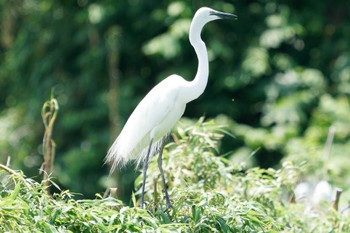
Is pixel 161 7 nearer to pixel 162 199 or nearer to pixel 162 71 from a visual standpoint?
pixel 162 71

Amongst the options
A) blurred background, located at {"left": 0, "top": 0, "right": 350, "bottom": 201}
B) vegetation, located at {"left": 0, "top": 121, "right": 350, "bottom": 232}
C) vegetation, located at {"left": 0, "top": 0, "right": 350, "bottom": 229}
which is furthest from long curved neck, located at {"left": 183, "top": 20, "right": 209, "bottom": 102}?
blurred background, located at {"left": 0, "top": 0, "right": 350, "bottom": 201}

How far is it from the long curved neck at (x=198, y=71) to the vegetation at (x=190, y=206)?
42cm

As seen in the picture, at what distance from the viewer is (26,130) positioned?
9570 millimetres

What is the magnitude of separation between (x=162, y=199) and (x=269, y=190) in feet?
2.44

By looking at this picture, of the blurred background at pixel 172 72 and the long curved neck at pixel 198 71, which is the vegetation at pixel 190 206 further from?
the blurred background at pixel 172 72

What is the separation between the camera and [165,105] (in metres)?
4.39

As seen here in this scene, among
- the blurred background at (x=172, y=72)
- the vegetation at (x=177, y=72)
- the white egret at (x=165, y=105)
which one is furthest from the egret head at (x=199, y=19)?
the blurred background at (x=172, y=72)

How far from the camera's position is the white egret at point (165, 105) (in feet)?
14.3

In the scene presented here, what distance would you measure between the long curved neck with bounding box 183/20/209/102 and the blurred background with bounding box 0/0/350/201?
3.18 meters

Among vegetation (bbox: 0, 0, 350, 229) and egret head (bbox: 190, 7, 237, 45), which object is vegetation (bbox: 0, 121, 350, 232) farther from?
vegetation (bbox: 0, 0, 350, 229)

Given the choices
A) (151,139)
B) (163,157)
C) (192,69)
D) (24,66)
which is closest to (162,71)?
(192,69)

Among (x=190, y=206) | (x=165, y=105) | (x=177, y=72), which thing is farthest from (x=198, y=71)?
(x=177, y=72)

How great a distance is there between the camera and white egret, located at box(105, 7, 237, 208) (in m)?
4.35

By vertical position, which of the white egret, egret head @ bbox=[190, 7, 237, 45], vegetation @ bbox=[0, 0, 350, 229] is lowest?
→ vegetation @ bbox=[0, 0, 350, 229]
